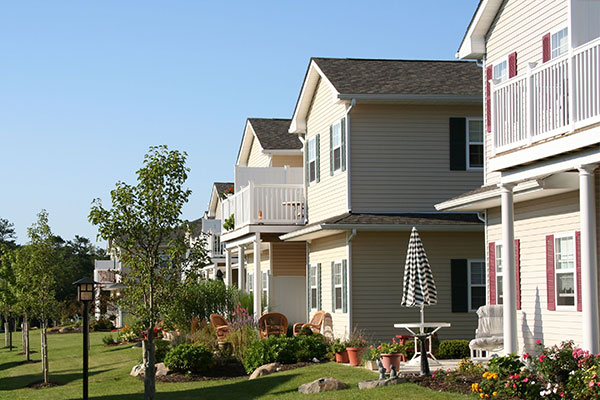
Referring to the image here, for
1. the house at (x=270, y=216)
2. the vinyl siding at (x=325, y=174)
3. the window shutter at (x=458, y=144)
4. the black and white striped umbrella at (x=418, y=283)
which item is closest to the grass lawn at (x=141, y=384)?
the black and white striped umbrella at (x=418, y=283)

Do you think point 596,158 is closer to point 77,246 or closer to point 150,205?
point 150,205

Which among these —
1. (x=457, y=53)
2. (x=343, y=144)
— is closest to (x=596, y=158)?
(x=457, y=53)

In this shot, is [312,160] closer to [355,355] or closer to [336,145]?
[336,145]

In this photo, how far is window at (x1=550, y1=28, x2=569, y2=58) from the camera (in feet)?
49.9

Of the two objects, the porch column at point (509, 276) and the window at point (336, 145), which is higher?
the window at point (336, 145)

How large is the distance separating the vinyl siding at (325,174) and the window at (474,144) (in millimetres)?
3409

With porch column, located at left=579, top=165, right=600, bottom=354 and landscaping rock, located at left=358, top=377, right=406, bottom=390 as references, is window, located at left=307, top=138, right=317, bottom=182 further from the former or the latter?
porch column, located at left=579, top=165, right=600, bottom=354

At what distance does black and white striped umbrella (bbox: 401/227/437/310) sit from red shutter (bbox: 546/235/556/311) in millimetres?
3259

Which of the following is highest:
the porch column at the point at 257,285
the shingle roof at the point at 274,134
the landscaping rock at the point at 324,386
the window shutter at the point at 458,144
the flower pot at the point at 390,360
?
the shingle roof at the point at 274,134

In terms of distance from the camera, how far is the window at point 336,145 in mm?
23297

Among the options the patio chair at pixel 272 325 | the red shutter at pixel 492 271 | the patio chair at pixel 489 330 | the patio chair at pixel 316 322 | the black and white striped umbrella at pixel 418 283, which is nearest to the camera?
the patio chair at pixel 489 330

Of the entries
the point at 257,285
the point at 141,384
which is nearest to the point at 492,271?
the point at 141,384

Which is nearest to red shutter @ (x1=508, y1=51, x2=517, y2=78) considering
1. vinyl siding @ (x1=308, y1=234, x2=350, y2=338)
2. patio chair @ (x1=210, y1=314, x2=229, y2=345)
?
vinyl siding @ (x1=308, y1=234, x2=350, y2=338)

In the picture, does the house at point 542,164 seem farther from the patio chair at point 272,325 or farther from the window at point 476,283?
the patio chair at point 272,325
